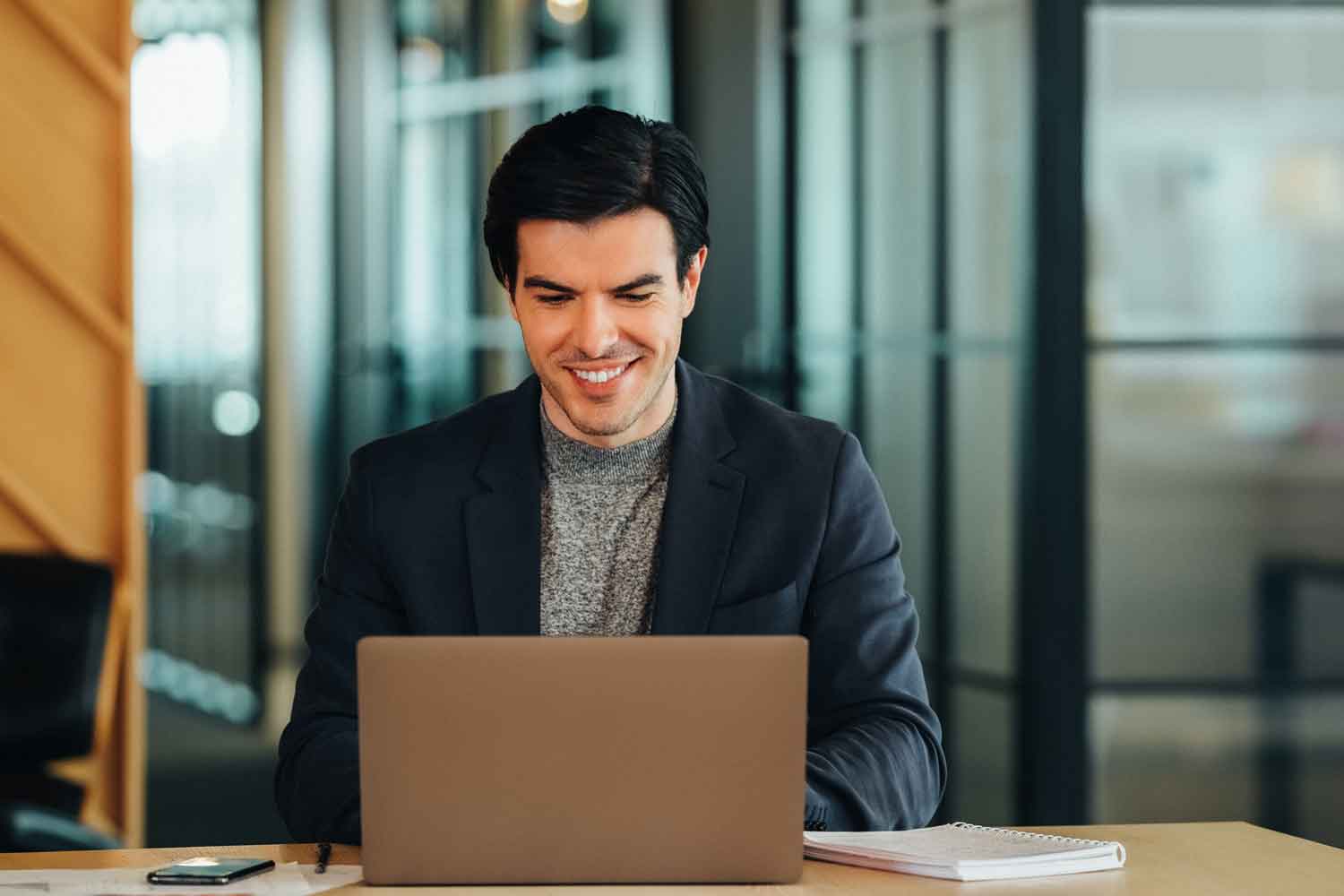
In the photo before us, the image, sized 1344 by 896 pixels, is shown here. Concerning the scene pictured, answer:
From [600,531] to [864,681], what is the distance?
352 mm

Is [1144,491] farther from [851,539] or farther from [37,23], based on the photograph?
[37,23]

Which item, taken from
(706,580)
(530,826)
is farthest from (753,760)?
(706,580)

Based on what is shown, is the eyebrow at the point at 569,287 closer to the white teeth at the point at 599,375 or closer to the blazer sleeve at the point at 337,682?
the white teeth at the point at 599,375

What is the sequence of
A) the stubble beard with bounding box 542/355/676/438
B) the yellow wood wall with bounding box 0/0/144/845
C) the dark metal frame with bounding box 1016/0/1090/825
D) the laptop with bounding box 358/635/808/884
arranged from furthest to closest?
the dark metal frame with bounding box 1016/0/1090/825, the yellow wood wall with bounding box 0/0/144/845, the stubble beard with bounding box 542/355/676/438, the laptop with bounding box 358/635/808/884

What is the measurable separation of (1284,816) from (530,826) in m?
2.79

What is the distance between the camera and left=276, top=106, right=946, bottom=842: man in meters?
1.78

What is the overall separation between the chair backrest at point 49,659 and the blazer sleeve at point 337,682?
1.14 meters

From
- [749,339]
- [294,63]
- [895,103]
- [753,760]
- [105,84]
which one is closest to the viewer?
[753,760]

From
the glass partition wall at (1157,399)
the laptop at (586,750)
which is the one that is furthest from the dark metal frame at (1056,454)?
the laptop at (586,750)

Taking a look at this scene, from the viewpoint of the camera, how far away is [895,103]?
384cm

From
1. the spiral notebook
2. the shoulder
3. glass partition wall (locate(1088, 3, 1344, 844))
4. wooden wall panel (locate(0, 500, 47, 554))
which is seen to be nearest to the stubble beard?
the shoulder

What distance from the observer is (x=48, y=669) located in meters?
2.90

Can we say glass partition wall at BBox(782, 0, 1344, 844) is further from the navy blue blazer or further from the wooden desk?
the wooden desk

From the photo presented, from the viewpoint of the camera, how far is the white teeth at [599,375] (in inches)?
72.2
